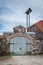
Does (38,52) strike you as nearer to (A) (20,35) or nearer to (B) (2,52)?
(A) (20,35)

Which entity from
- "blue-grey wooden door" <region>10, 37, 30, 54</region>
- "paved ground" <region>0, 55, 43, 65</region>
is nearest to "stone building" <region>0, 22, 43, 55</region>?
"blue-grey wooden door" <region>10, 37, 30, 54</region>

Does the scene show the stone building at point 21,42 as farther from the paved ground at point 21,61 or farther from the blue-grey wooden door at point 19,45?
the paved ground at point 21,61

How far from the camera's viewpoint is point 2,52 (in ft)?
66.4

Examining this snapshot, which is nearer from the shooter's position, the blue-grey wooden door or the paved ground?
the paved ground

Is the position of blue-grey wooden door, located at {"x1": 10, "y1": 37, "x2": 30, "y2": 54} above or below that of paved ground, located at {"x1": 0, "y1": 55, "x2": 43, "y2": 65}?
above

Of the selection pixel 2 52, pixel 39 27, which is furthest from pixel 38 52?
pixel 39 27

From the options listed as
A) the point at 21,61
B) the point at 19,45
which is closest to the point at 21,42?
the point at 19,45

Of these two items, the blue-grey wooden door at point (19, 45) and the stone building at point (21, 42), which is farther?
the blue-grey wooden door at point (19, 45)

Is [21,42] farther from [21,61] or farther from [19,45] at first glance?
[21,61]

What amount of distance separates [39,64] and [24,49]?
26.2 feet

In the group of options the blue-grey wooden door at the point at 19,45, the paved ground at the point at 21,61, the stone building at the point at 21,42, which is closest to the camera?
the paved ground at the point at 21,61

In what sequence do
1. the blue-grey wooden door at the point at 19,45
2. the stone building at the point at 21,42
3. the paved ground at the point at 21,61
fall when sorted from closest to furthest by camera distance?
the paved ground at the point at 21,61, the stone building at the point at 21,42, the blue-grey wooden door at the point at 19,45

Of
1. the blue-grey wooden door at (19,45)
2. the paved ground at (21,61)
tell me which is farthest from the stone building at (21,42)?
the paved ground at (21,61)

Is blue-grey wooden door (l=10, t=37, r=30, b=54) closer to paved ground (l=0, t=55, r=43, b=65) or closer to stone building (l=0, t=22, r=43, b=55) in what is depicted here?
stone building (l=0, t=22, r=43, b=55)
